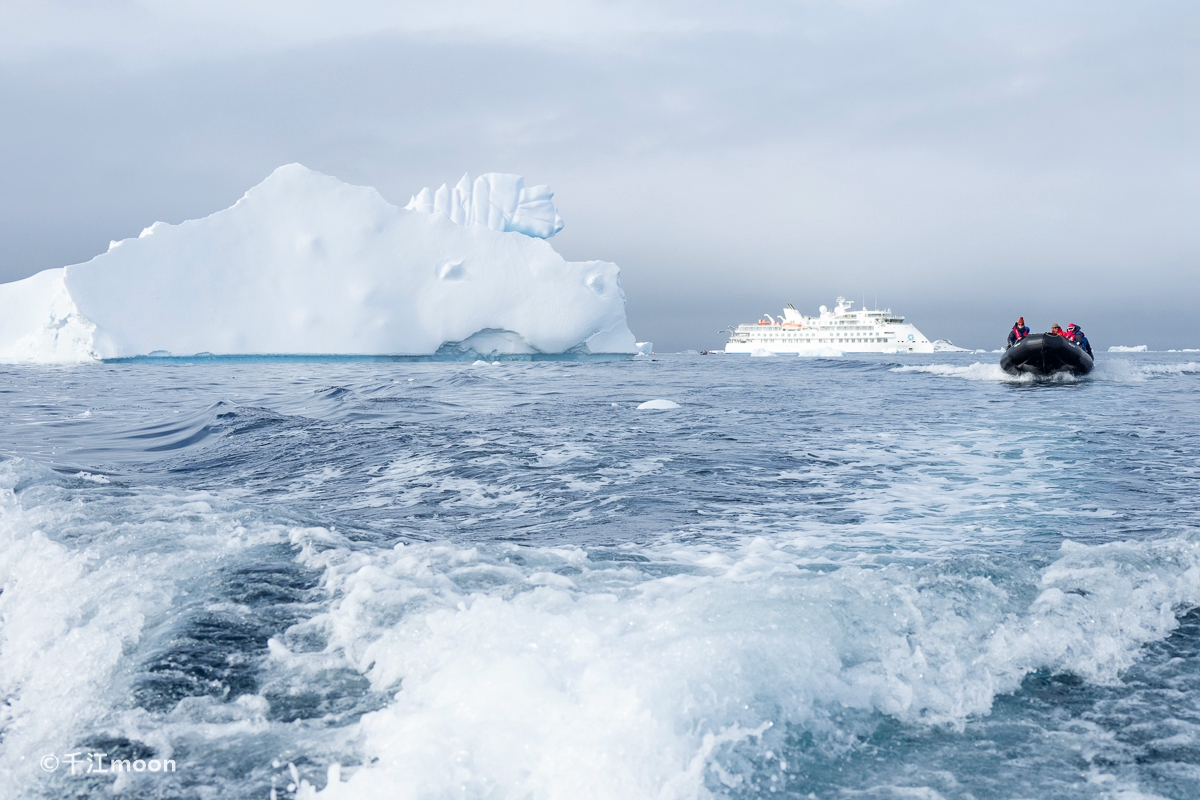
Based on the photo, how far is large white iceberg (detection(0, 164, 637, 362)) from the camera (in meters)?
25.8

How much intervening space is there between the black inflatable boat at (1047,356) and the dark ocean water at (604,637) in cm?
1155

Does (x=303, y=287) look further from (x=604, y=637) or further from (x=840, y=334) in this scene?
(x=840, y=334)

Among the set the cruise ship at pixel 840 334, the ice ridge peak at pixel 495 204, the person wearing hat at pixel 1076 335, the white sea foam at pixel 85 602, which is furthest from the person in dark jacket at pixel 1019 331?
the cruise ship at pixel 840 334

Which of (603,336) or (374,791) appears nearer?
(374,791)

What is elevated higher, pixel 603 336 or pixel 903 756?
pixel 603 336

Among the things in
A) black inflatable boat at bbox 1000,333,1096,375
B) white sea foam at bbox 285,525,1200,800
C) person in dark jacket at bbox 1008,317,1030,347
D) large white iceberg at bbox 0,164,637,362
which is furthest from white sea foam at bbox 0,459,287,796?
large white iceberg at bbox 0,164,637,362

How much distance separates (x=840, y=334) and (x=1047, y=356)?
5066 cm

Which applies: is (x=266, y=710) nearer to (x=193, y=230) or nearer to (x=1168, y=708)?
(x=1168, y=708)

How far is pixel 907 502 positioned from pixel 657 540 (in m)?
1.85

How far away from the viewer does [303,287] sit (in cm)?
2714

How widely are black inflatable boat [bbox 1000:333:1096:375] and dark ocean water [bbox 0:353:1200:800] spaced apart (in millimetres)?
11549

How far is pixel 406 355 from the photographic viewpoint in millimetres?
29203

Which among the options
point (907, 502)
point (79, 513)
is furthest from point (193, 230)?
point (907, 502)

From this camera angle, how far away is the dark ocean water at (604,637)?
1.58 meters
